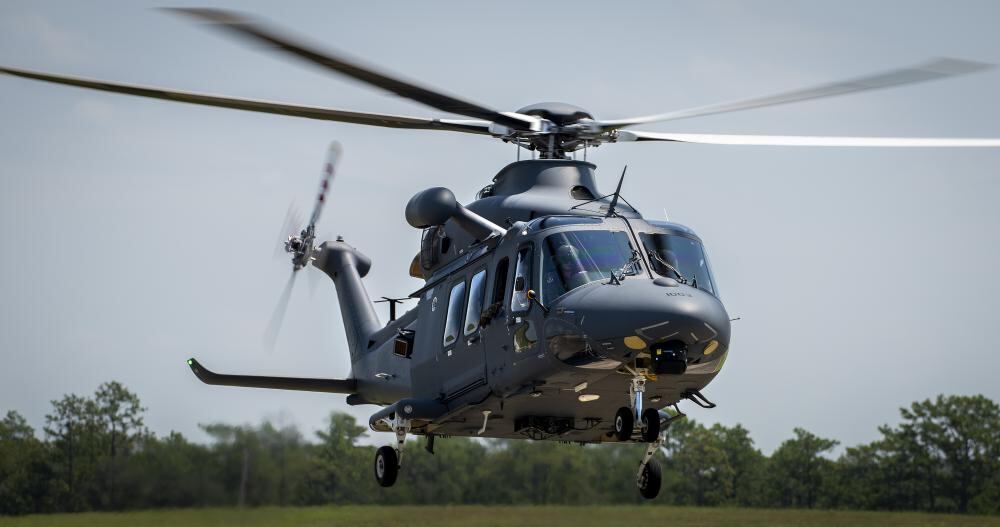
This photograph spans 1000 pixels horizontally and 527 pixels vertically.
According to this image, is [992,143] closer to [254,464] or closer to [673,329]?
[673,329]

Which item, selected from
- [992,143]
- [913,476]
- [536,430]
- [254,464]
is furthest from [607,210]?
[913,476]

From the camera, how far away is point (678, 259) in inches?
480

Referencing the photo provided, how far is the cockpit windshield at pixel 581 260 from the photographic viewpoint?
11.8m

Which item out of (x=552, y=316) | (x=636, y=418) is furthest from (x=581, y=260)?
(x=636, y=418)

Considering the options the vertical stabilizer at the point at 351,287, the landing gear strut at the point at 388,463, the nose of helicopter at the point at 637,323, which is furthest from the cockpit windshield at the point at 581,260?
the vertical stabilizer at the point at 351,287

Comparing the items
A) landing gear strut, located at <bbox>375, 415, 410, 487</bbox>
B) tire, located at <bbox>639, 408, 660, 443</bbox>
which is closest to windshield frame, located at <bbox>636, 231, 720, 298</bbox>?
tire, located at <bbox>639, 408, 660, 443</bbox>

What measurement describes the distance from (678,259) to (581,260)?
1.04m

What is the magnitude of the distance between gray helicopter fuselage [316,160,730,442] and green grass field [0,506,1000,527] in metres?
3.42

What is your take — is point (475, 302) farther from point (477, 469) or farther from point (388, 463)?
point (477, 469)

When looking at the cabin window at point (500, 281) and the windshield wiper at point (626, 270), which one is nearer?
the windshield wiper at point (626, 270)

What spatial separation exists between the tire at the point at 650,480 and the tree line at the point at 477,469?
5995 mm

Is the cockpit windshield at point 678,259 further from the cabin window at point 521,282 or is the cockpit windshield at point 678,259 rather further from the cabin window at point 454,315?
the cabin window at point 454,315

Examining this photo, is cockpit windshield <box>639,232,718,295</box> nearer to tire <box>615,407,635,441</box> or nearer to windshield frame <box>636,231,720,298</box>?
windshield frame <box>636,231,720,298</box>

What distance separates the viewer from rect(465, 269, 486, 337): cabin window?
512 inches
